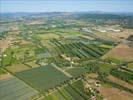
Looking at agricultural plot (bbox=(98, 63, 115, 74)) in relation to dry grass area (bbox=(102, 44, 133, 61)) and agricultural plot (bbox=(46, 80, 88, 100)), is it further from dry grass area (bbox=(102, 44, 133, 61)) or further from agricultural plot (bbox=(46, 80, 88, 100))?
agricultural plot (bbox=(46, 80, 88, 100))

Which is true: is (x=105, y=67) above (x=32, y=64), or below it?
above

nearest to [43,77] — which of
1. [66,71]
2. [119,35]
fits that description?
[66,71]

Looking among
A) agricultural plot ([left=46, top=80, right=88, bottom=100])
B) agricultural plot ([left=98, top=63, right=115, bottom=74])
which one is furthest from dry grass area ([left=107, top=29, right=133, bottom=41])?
Answer: agricultural plot ([left=46, top=80, right=88, bottom=100])

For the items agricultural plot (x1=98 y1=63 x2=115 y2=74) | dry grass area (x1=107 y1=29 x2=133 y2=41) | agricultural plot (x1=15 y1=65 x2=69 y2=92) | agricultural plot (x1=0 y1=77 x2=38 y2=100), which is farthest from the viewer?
dry grass area (x1=107 y1=29 x2=133 y2=41)

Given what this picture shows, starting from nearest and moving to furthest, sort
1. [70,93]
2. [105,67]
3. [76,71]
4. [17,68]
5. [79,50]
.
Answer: [70,93], [76,71], [17,68], [105,67], [79,50]

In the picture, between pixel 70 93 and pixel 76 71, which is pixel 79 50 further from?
pixel 70 93
